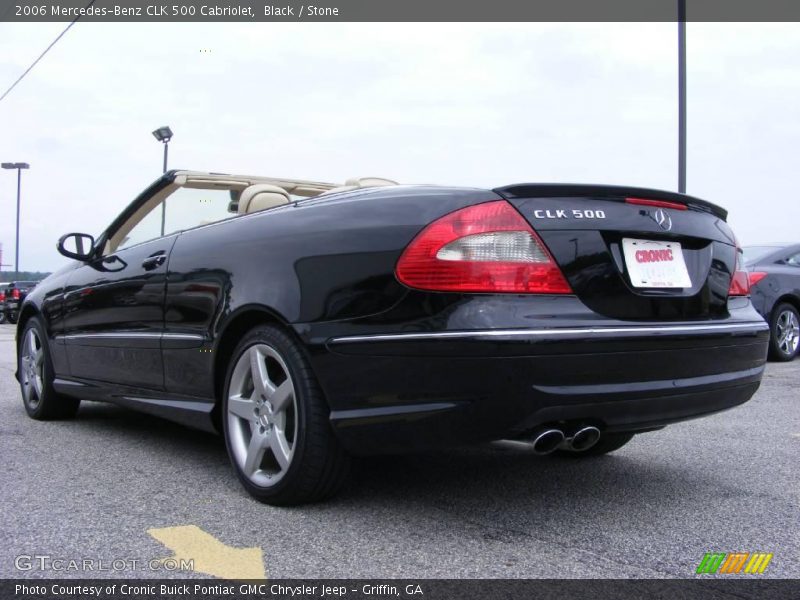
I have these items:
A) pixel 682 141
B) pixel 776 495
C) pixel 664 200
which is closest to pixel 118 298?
pixel 664 200

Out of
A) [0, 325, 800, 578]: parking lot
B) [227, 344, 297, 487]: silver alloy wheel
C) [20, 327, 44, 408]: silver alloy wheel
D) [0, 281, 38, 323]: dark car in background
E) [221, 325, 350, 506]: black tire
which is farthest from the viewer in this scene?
[0, 281, 38, 323]: dark car in background

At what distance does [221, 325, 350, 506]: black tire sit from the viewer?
9.71 ft

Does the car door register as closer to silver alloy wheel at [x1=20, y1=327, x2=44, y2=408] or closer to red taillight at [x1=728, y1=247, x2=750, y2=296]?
silver alloy wheel at [x1=20, y1=327, x2=44, y2=408]

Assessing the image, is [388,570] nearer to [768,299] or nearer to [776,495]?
[776,495]

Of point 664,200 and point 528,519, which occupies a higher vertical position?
point 664,200

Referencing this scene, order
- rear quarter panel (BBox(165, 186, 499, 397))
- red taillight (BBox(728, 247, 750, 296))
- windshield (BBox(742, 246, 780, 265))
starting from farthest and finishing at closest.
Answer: windshield (BBox(742, 246, 780, 265)) → red taillight (BBox(728, 247, 750, 296)) → rear quarter panel (BBox(165, 186, 499, 397))

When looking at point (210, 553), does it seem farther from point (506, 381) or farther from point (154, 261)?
point (154, 261)

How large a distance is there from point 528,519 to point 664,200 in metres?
1.23

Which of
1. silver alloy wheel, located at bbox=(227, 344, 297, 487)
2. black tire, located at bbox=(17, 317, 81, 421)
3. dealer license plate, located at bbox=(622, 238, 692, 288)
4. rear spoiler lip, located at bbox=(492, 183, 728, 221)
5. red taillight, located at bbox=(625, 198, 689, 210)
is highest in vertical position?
rear spoiler lip, located at bbox=(492, 183, 728, 221)

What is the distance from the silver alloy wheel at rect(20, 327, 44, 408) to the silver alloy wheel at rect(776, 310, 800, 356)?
7.34 metres

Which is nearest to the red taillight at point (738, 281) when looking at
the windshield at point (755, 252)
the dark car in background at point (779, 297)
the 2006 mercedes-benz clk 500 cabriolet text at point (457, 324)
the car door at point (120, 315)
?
the 2006 mercedes-benz clk 500 cabriolet text at point (457, 324)

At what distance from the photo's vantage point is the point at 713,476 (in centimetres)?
372

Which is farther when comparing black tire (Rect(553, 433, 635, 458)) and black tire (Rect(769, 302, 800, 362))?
black tire (Rect(769, 302, 800, 362))

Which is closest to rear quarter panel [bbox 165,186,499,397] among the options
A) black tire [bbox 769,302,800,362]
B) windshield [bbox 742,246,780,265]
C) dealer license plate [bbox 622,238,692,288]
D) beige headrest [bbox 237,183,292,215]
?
beige headrest [bbox 237,183,292,215]
